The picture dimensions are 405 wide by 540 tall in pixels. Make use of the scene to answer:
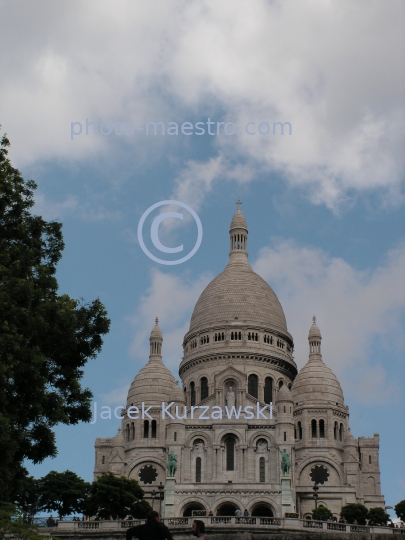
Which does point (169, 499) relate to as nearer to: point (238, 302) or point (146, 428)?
point (146, 428)

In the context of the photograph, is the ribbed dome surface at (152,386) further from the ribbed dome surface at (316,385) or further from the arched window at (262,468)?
the arched window at (262,468)

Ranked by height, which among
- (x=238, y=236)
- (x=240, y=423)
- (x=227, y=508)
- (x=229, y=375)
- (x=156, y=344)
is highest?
(x=238, y=236)

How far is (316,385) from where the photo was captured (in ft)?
330

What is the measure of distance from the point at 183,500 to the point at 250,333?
26.2 m

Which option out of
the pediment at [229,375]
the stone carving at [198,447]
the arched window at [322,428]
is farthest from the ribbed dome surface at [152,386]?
the arched window at [322,428]

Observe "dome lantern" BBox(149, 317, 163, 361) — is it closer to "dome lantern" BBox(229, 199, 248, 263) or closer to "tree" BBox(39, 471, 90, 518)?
"dome lantern" BBox(229, 199, 248, 263)

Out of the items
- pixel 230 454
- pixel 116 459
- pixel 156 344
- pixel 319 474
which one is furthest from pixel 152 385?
pixel 319 474

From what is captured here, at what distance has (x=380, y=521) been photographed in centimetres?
7588

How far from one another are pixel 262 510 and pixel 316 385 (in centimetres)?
1942

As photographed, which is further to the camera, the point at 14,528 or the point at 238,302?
the point at 238,302

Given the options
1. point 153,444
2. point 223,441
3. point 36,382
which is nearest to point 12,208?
point 36,382

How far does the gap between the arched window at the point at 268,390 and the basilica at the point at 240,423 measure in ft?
0.50

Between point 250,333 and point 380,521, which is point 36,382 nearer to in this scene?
point 380,521

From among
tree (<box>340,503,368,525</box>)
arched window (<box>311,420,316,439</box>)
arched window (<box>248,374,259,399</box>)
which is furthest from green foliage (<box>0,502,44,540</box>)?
arched window (<box>248,374,259,399</box>)
